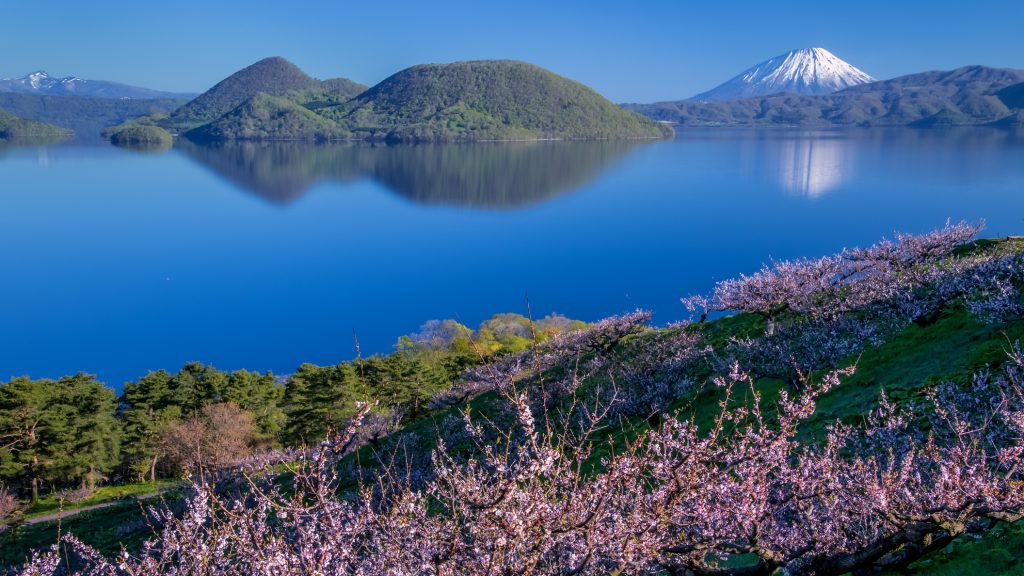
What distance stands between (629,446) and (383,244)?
97.4 meters

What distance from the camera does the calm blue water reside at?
6481cm

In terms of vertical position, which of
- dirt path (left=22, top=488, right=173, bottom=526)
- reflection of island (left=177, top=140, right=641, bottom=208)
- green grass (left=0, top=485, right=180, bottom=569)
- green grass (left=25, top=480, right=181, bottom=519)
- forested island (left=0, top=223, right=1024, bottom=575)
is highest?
reflection of island (left=177, top=140, right=641, bottom=208)

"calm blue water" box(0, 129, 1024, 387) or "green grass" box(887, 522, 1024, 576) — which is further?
"calm blue water" box(0, 129, 1024, 387)

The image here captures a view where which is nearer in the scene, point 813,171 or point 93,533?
point 93,533

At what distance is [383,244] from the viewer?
100438 millimetres

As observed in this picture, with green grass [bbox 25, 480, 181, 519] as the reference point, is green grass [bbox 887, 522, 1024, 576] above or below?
above

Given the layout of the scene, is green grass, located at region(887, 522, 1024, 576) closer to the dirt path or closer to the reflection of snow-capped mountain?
the dirt path

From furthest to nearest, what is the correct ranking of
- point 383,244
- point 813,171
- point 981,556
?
point 813,171 → point 383,244 → point 981,556

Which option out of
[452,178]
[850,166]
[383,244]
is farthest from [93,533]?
[850,166]

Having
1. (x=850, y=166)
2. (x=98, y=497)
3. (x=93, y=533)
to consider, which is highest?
(x=850, y=166)

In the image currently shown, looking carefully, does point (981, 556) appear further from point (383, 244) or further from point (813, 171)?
point (813, 171)

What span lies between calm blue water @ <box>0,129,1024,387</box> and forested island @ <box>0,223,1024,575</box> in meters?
18.3

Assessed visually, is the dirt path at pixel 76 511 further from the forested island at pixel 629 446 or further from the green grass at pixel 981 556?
the green grass at pixel 981 556

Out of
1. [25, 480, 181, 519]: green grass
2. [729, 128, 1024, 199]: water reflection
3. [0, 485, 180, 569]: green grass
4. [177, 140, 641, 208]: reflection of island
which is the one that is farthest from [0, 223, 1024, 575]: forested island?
[729, 128, 1024, 199]: water reflection
